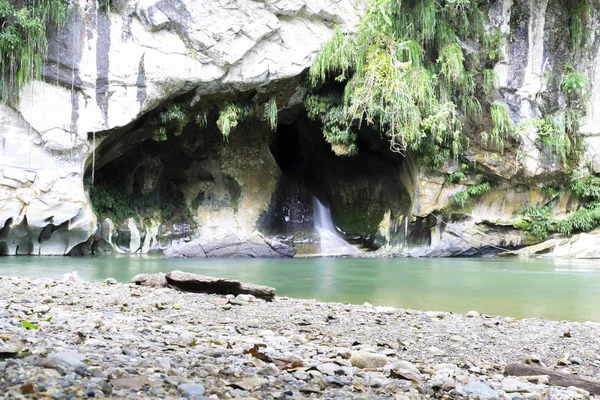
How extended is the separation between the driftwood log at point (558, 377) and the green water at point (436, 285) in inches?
113

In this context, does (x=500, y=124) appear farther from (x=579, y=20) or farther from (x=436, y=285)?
(x=436, y=285)

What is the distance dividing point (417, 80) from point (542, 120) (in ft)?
14.1

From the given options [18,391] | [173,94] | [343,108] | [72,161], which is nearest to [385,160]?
[343,108]

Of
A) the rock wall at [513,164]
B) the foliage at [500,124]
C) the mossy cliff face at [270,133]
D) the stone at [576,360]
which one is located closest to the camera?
the stone at [576,360]

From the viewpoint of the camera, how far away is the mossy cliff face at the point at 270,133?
12359 millimetres

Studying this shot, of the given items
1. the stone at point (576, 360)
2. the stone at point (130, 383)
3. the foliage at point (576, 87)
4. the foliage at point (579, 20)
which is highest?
the foliage at point (579, 20)

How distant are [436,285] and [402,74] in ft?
22.0

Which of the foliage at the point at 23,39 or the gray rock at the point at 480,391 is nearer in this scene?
the gray rock at the point at 480,391

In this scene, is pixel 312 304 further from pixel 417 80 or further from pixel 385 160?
pixel 385 160

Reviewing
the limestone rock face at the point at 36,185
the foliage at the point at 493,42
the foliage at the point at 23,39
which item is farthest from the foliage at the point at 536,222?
the foliage at the point at 23,39

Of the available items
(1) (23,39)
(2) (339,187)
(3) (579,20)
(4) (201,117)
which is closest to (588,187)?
(3) (579,20)

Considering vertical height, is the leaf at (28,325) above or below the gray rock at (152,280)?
above

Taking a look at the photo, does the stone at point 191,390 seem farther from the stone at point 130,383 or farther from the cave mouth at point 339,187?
the cave mouth at point 339,187

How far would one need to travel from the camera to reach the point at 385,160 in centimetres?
1745
